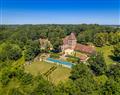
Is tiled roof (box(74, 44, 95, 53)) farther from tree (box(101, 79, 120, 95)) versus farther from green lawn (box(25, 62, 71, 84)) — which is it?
tree (box(101, 79, 120, 95))

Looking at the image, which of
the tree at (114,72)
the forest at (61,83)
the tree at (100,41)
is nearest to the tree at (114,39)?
the tree at (100,41)

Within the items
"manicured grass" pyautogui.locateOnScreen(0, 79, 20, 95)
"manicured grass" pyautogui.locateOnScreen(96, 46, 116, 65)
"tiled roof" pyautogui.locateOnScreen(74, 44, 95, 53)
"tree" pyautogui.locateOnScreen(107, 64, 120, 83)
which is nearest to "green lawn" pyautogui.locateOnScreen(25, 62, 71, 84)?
"tree" pyautogui.locateOnScreen(107, 64, 120, 83)

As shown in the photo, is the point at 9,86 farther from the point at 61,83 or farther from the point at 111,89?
the point at 111,89

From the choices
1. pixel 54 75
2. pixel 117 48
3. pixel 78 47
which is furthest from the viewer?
pixel 78 47

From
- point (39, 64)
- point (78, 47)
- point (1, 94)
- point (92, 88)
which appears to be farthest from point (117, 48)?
point (1, 94)

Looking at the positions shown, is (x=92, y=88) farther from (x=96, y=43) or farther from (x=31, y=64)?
(x=96, y=43)

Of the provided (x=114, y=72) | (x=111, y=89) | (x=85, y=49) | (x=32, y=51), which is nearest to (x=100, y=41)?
(x=85, y=49)

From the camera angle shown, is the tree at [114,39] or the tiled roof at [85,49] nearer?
the tiled roof at [85,49]

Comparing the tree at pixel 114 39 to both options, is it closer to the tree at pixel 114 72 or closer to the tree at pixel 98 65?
the tree at pixel 98 65
